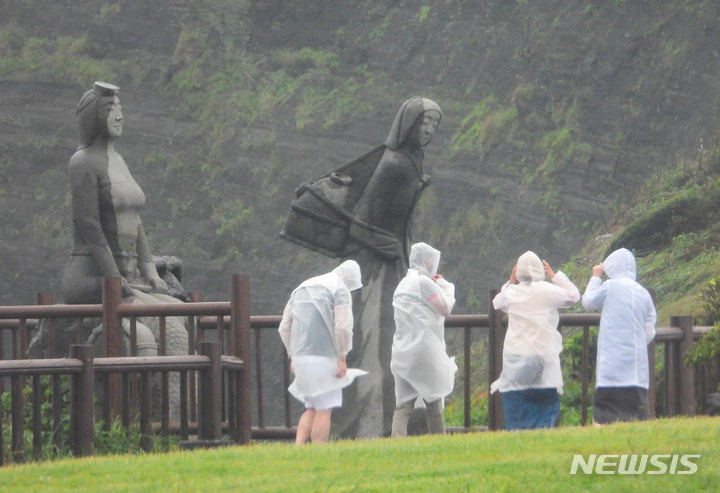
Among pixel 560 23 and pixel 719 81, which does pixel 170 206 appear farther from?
pixel 719 81

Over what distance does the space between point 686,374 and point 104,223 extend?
518cm

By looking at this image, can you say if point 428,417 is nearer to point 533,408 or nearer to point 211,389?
point 533,408

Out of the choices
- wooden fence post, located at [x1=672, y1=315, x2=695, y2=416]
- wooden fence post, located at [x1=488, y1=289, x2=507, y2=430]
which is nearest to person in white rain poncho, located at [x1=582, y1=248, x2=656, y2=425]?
wooden fence post, located at [x1=672, y1=315, x2=695, y2=416]

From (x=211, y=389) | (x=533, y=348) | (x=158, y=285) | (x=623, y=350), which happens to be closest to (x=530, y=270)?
(x=533, y=348)

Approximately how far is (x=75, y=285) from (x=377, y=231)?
2.72 m


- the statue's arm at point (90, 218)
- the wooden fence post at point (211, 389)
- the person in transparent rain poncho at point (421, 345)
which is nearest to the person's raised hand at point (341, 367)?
the person in transparent rain poncho at point (421, 345)

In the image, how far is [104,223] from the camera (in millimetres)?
11297

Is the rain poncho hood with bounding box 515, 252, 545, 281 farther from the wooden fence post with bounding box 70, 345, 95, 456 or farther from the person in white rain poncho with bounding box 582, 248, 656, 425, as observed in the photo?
the wooden fence post with bounding box 70, 345, 95, 456

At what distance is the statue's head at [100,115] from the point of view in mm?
11328

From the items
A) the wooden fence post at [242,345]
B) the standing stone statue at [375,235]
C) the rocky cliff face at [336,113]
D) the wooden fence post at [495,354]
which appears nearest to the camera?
the wooden fence post at [242,345]

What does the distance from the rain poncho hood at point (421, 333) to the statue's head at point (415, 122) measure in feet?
4.41

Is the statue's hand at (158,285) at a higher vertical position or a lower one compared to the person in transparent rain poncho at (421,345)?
higher

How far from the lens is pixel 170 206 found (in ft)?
90.7

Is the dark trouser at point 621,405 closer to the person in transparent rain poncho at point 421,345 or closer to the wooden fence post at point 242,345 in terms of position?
the person in transparent rain poncho at point 421,345
